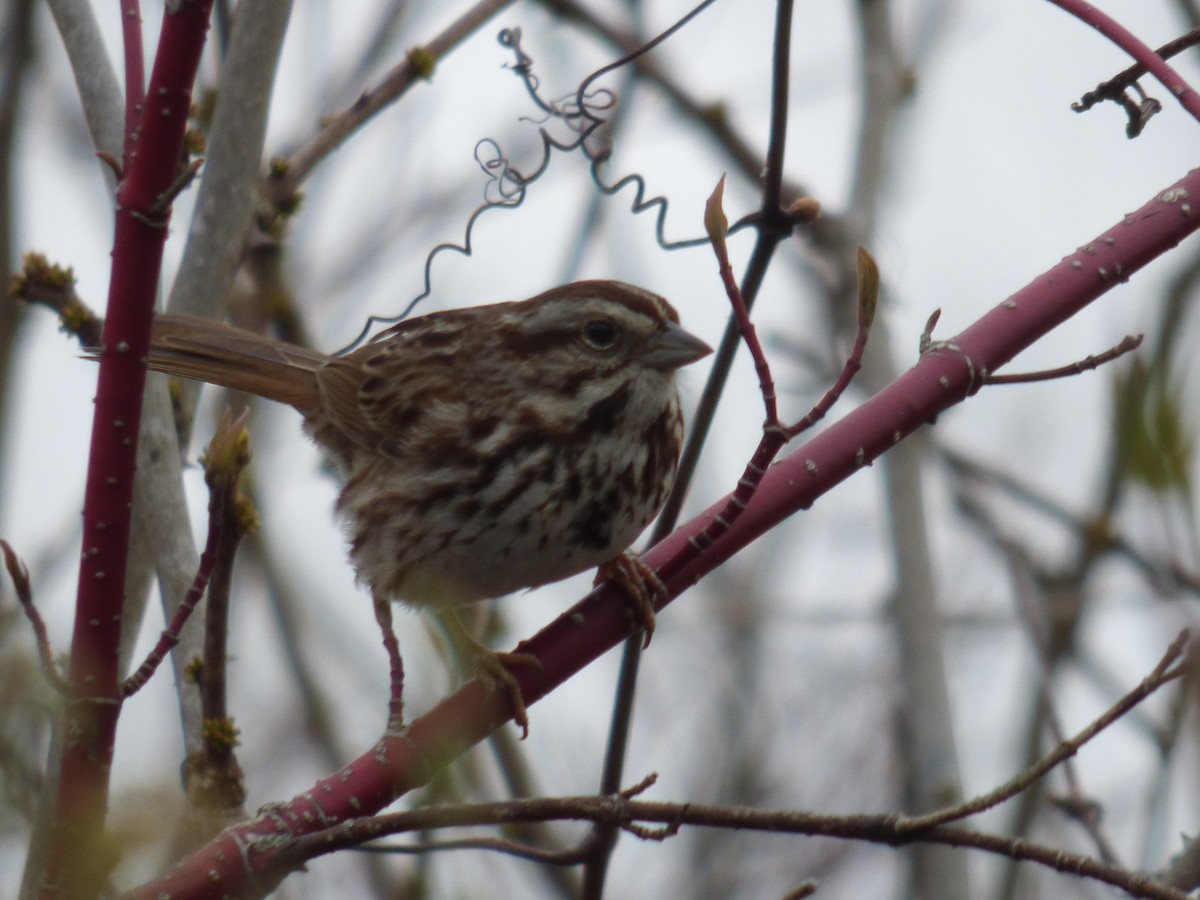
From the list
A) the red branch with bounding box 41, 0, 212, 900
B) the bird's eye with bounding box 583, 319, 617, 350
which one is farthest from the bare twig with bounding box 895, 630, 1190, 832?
the bird's eye with bounding box 583, 319, 617, 350

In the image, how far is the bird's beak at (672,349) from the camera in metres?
3.77

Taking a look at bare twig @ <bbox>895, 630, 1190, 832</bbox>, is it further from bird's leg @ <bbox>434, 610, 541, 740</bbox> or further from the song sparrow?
the song sparrow

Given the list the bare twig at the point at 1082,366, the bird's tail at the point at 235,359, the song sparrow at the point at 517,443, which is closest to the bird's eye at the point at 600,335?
the song sparrow at the point at 517,443

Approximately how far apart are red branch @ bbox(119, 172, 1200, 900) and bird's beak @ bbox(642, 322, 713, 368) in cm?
85

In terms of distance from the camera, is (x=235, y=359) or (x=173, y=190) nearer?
(x=173, y=190)

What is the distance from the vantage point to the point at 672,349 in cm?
382

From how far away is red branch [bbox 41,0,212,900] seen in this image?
6.70 ft

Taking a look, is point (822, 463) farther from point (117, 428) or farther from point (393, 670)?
point (117, 428)

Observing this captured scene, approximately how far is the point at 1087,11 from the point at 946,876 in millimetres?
2570

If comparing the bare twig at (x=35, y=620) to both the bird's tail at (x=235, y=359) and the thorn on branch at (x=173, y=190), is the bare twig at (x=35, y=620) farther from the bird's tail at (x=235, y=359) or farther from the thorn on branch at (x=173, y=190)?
the bird's tail at (x=235, y=359)

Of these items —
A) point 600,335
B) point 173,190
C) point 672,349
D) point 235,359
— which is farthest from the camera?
point 235,359

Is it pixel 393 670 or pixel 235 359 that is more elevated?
pixel 235 359

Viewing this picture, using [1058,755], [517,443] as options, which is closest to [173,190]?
[1058,755]

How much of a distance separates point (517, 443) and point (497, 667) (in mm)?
963
